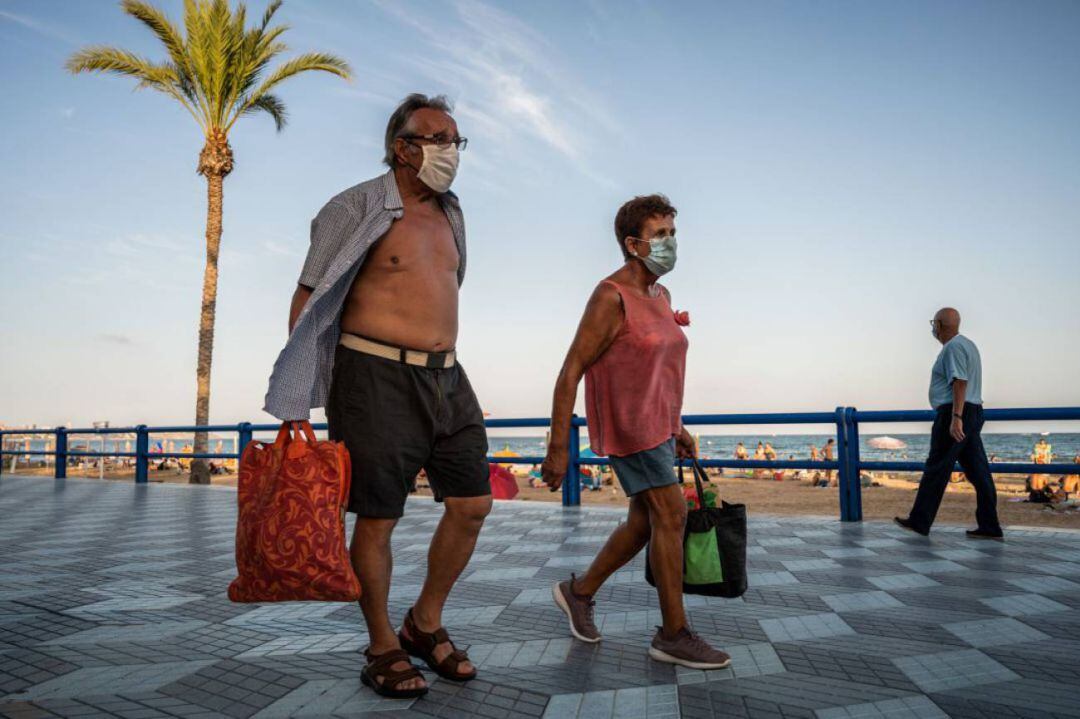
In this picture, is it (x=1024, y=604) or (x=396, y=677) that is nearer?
(x=396, y=677)

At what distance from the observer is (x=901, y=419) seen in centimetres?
675

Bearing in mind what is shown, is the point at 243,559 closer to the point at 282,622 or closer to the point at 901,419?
the point at 282,622

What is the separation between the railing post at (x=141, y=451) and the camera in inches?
519

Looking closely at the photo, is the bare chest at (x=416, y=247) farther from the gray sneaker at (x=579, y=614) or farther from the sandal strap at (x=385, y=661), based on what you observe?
the gray sneaker at (x=579, y=614)

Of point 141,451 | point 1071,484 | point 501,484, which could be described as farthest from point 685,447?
point 1071,484

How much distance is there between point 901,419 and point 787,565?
2842mm

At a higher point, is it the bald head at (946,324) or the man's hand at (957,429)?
the bald head at (946,324)

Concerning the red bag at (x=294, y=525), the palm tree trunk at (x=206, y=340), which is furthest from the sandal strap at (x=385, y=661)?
the palm tree trunk at (x=206, y=340)

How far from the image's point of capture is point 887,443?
52.8 m

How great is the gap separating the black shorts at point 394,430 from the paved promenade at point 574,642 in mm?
651

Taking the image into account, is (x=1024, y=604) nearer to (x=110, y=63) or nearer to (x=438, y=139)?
(x=438, y=139)

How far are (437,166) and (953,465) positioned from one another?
502cm

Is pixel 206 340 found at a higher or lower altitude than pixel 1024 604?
higher

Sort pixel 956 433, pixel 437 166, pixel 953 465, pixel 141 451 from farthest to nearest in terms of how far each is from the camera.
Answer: pixel 141 451, pixel 953 465, pixel 956 433, pixel 437 166
